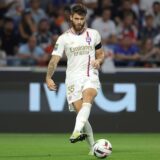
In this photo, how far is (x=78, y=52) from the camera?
1086 cm

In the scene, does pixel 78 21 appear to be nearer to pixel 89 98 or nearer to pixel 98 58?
pixel 98 58

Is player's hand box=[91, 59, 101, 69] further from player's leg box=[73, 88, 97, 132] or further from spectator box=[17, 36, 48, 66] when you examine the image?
spectator box=[17, 36, 48, 66]

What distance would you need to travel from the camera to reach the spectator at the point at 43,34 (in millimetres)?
17500

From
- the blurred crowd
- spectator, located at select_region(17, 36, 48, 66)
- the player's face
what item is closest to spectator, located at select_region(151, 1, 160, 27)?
the blurred crowd

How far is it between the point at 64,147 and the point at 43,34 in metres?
5.51

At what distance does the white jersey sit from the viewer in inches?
427

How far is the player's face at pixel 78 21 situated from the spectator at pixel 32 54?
6.28 metres

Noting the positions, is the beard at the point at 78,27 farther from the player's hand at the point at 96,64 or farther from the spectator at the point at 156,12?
the spectator at the point at 156,12

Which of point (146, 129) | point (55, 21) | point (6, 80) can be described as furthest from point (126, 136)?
point (55, 21)

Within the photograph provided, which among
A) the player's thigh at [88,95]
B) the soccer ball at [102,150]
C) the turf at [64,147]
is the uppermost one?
the player's thigh at [88,95]

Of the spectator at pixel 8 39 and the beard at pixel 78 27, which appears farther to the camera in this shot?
the spectator at pixel 8 39

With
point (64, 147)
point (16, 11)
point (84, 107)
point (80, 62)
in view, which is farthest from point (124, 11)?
point (84, 107)

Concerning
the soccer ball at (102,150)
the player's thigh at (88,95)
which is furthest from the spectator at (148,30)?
the soccer ball at (102,150)

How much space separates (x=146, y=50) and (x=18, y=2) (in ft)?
11.5
